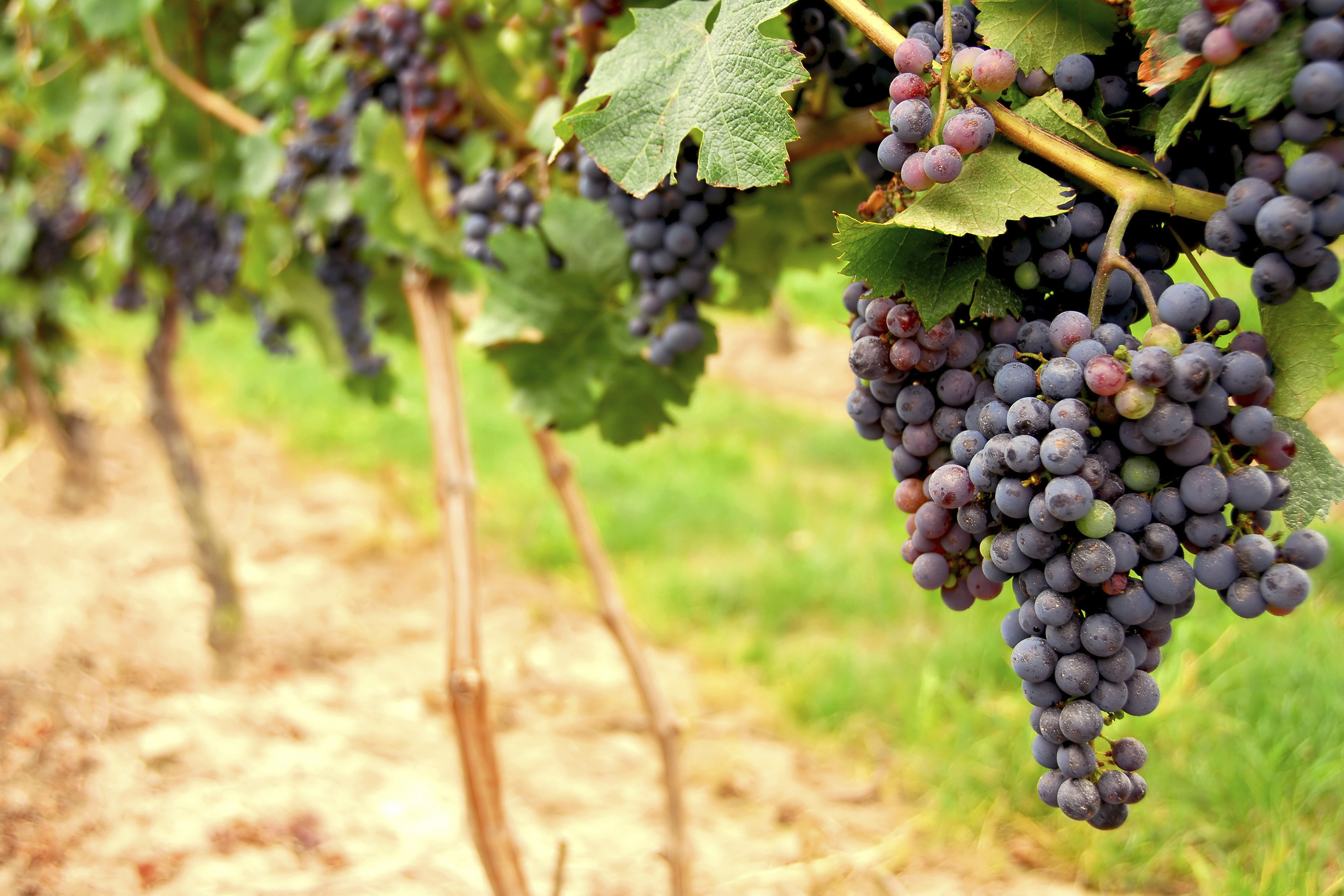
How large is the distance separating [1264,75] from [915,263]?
0.25 m

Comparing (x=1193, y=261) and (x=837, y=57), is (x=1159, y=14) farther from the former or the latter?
(x=837, y=57)

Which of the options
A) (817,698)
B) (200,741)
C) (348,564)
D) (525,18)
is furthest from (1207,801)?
(348,564)

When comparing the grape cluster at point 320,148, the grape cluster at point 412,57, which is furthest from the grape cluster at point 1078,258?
the grape cluster at point 320,148

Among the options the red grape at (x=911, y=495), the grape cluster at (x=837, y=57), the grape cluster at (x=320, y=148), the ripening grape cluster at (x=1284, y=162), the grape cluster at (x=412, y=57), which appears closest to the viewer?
the ripening grape cluster at (x=1284, y=162)

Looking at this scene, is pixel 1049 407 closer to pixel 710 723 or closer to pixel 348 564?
pixel 710 723

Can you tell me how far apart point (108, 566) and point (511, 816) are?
247cm

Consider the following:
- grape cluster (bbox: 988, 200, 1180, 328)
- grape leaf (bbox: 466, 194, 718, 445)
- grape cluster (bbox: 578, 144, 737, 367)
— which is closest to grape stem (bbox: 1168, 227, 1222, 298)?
grape cluster (bbox: 988, 200, 1180, 328)

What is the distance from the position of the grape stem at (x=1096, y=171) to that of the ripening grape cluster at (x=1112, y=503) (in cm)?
8

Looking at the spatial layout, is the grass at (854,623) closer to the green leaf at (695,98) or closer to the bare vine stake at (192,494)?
the bare vine stake at (192,494)

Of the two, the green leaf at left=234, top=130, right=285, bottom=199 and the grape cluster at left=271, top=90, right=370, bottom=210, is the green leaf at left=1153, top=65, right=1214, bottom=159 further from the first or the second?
the green leaf at left=234, top=130, right=285, bottom=199

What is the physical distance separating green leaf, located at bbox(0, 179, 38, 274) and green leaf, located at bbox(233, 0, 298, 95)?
138 cm

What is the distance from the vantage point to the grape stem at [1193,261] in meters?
0.70

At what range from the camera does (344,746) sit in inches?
112

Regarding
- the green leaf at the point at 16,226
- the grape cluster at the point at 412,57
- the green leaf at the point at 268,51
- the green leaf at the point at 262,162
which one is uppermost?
the green leaf at the point at 16,226
